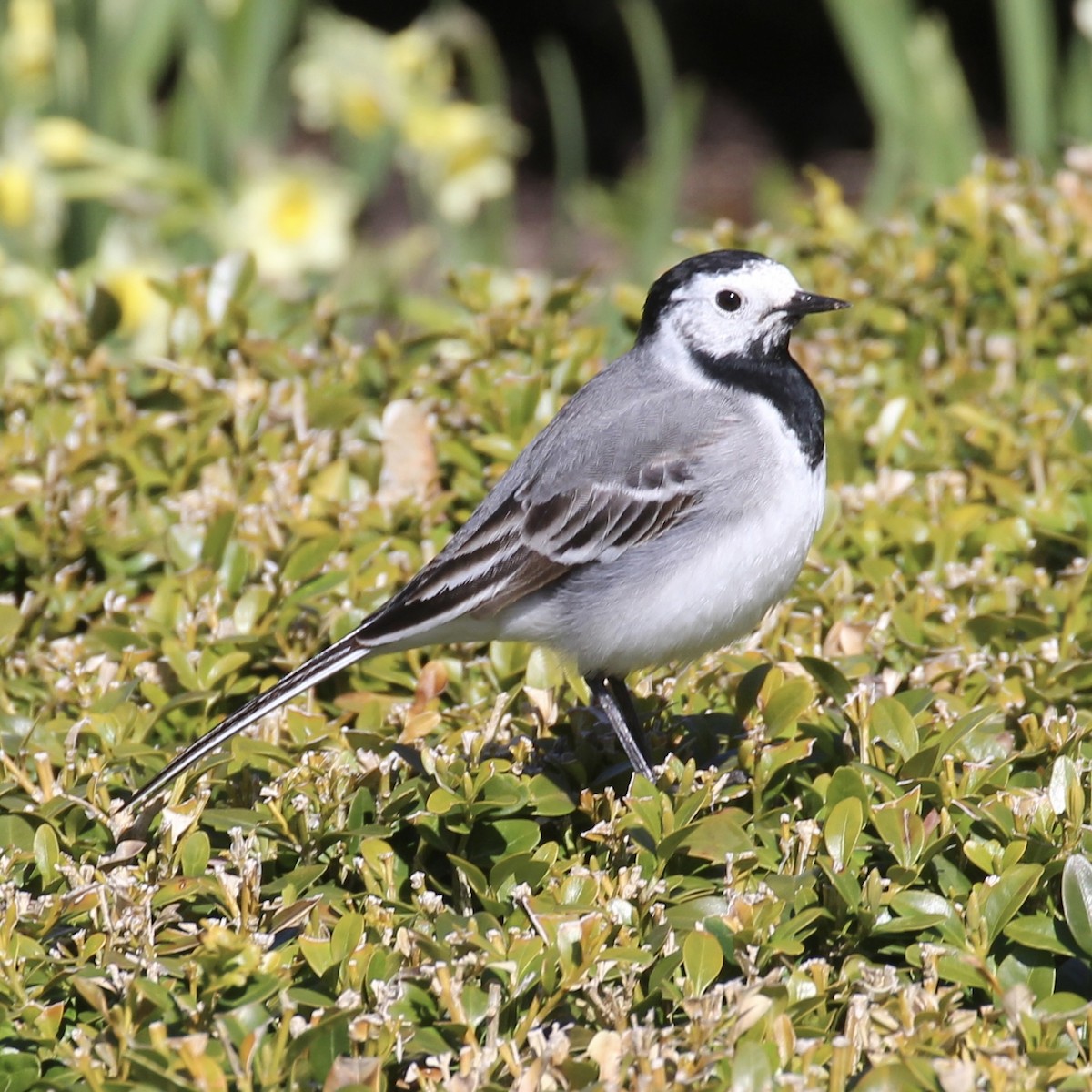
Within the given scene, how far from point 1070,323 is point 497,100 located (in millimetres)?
3877

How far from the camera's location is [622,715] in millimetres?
3459

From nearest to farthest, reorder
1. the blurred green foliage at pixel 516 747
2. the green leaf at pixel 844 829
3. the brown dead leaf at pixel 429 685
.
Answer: the blurred green foliage at pixel 516 747
the green leaf at pixel 844 829
the brown dead leaf at pixel 429 685

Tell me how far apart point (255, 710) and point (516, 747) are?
506 millimetres

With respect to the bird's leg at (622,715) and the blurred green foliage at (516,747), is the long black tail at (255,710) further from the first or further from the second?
the bird's leg at (622,715)

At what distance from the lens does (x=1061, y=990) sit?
263 centimetres

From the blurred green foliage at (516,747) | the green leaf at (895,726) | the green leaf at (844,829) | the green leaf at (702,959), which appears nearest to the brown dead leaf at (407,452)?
the blurred green foliage at (516,747)

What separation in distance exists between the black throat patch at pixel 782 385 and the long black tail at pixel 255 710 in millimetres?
1050

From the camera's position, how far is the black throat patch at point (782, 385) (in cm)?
350

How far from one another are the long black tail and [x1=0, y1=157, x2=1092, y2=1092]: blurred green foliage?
0.19ft

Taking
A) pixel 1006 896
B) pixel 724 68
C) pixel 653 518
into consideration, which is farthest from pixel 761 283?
pixel 724 68

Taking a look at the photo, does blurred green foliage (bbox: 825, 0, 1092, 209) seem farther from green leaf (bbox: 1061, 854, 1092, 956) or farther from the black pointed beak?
green leaf (bbox: 1061, 854, 1092, 956)

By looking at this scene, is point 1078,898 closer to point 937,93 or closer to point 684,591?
point 684,591

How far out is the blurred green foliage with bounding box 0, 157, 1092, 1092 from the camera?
94.0 inches

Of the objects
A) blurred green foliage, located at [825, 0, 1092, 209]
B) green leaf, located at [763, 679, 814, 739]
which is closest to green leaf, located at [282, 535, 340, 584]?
green leaf, located at [763, 679, 814, 739]
